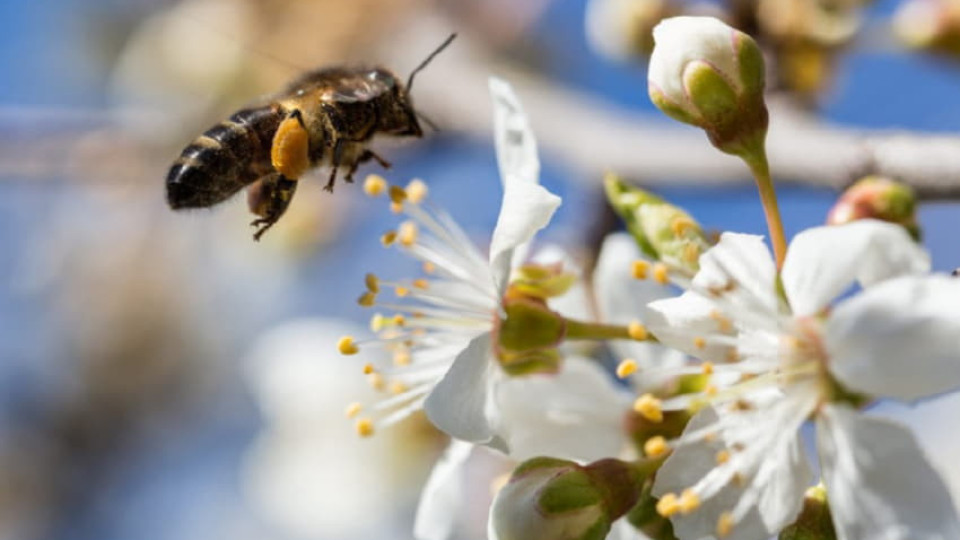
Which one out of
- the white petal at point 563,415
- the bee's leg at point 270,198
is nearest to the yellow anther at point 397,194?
the bee's leg at point 270,198

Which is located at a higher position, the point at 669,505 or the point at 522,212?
the point at 522,212

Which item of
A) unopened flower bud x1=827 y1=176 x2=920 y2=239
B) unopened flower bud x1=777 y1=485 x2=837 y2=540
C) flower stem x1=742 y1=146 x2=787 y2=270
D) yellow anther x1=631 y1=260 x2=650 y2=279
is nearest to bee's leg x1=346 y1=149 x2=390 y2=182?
yellow anther x1=631 y1=260 x2=650 y2=279

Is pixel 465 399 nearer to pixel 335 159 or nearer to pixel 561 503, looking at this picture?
pixel 561 503

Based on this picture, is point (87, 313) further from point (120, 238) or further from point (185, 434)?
point (185, 434)

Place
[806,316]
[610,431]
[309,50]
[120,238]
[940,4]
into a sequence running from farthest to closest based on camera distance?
[120,238]
[309,50]
[940,4]
[610,431]
[806,316]

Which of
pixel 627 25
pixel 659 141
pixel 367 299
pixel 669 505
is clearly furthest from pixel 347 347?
pixel 627 25

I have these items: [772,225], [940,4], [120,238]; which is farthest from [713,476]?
[120,238]

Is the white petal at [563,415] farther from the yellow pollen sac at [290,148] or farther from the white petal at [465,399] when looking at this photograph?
the yellow pollen sac at [290,148]
